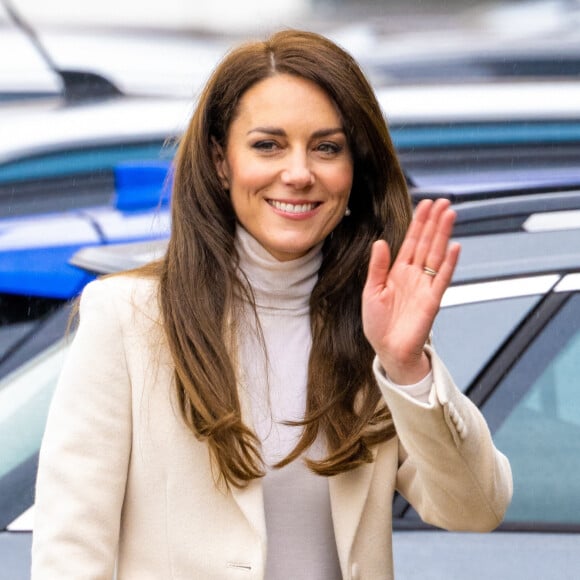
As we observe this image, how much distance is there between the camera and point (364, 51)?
7.56m

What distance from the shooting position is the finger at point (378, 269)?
1796mm

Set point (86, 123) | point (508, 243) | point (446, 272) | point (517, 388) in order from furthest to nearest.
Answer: point (86, 123) < point (508, 243) < point (517, 388) < point (446, 272)

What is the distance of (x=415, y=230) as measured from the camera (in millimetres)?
1787

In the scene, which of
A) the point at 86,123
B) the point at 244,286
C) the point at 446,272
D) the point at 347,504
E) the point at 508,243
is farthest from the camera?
the point at 86,123

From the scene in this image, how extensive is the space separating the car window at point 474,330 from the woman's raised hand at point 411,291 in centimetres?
52

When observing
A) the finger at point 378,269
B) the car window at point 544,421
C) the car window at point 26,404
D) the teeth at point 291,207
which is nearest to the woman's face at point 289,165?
the teeth at point 291,207

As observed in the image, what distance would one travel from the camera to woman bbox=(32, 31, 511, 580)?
1.80 meters

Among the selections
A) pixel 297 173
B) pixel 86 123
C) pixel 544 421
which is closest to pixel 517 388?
pixel 544 421

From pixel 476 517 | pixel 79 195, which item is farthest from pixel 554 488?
pixel 79 195

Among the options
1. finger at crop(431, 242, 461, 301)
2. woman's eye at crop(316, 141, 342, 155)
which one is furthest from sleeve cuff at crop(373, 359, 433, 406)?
woman's eye at crop(316, 141, 342, 155)

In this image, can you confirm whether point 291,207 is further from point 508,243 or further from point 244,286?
point 508,243

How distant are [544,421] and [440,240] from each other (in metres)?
0.70

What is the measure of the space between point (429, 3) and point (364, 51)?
67 centimetres

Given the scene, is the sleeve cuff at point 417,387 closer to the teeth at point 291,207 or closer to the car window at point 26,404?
the teeth at point 291,207
